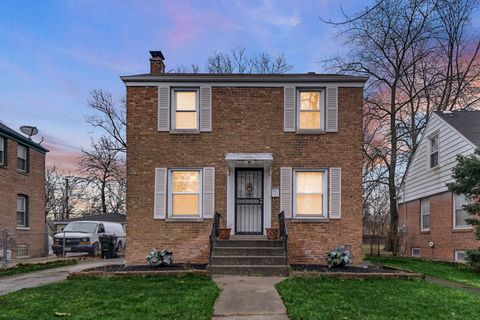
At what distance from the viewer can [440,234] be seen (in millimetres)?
17156

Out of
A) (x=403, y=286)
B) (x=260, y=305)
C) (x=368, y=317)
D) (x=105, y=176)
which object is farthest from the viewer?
(x=105, y=176)

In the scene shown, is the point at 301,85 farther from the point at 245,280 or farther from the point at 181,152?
the point at 245,280

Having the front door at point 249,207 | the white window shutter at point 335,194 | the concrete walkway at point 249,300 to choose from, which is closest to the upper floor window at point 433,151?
the white window shutter at point 335,194

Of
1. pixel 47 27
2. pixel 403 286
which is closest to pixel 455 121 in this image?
pixel 403 286

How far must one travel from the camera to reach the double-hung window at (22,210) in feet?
67.4

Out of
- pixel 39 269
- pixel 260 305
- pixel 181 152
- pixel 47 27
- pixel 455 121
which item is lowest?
pixel 39 269

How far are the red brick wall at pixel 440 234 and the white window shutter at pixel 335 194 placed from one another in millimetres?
5541

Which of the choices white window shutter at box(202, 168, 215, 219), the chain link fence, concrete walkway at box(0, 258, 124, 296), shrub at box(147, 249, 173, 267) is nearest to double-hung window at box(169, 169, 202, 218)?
white window shutter at box(202, 168, 215, 219)

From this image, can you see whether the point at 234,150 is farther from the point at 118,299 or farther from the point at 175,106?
the point at 118,299

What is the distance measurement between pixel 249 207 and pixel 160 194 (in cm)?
264

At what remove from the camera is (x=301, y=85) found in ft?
42.0

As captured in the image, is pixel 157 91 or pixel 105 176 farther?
pixel 105 176

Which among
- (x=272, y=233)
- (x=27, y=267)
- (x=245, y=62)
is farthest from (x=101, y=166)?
(x=272, y=233)

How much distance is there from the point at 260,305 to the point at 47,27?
1324 cm
